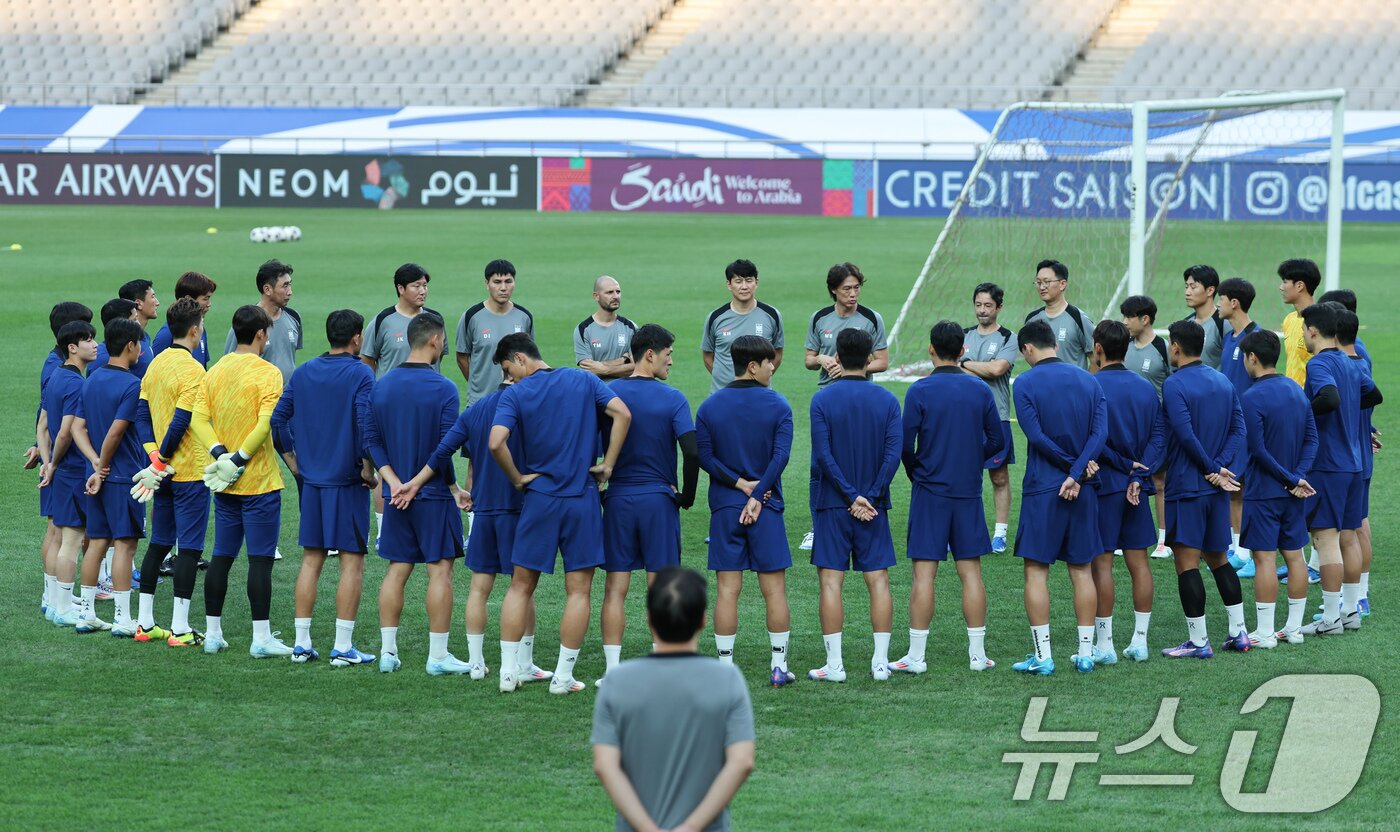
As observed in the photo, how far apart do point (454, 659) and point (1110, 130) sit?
17.0 metres

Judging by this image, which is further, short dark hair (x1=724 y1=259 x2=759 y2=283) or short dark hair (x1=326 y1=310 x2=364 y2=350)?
short dark hair (x1=724 y1=259 x2=759 y2=283)

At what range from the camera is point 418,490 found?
8.66 meters

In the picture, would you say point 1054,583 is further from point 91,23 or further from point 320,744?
point 91,23

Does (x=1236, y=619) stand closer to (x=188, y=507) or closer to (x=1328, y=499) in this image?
(x=1328, y=499)

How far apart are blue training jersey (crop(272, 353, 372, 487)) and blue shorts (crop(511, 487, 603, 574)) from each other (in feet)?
3.68

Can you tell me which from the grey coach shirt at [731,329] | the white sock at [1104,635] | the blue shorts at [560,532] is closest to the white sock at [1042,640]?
the white sock at [1104,635]

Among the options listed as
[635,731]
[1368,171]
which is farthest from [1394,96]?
[635,731]

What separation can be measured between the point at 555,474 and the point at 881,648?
1940 mm

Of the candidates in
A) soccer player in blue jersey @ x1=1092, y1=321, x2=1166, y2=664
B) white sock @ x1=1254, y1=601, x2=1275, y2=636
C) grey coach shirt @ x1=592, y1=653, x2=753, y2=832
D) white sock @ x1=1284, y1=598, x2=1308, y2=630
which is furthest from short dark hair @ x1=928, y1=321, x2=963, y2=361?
grey coach shirt @ x1=592, y1=653, x2=753, y2=832

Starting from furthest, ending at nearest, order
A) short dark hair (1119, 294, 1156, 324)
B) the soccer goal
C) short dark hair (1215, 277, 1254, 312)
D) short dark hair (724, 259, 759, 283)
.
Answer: the soccer goal < short dark hair (724, 259, 759, 283) < short dark hair (1215, 277, 1254, 312) < short dark hair (1119, 294, 1156, 324)

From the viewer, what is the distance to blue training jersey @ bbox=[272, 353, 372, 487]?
885cm

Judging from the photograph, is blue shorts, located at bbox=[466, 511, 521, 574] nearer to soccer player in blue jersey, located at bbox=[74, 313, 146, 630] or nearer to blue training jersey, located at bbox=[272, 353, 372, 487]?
blue training jersey, located at bbox=[272, 353, 372, 487]

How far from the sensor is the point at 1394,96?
152ft

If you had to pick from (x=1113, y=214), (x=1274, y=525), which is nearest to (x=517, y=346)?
(x=1274, y=525)
